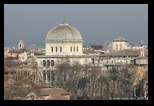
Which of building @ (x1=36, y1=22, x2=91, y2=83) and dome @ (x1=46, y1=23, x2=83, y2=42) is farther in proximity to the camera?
dome @ (x1=46, y1=23, x2=83, y2=42)

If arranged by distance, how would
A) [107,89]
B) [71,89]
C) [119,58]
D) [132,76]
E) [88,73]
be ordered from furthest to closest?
[119,58] < [88,73] < [132,76] < [71,89] < [107,89]

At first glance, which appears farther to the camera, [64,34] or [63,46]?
[64,34]

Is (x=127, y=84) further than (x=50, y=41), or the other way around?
(x=50, y=41)

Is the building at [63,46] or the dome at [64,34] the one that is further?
the dome at [64,34]

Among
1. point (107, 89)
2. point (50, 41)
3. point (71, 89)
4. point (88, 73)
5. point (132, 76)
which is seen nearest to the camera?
point (107, 89)

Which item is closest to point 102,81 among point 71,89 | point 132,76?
point 71,89

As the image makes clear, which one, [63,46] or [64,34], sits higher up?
[64,34]
